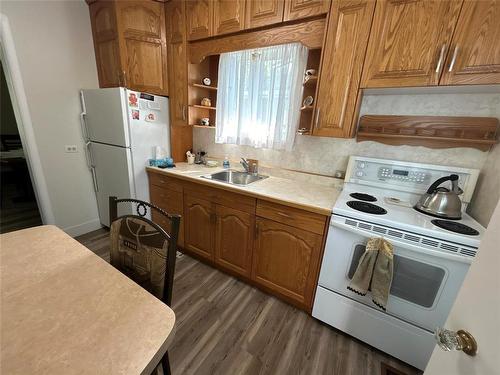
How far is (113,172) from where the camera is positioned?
2.27 meters

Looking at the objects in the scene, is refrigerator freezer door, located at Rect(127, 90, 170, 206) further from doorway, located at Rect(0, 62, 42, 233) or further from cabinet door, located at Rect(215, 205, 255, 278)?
doorway, located at Rect(0, 62, 42, 233)

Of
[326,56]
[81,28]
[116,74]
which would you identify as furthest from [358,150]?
[81,28]

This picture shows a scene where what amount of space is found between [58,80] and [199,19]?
5.08ft

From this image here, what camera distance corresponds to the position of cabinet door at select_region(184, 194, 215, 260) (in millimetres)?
1915

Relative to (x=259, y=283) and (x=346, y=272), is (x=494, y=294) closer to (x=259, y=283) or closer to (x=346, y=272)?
(x=346, y=272)

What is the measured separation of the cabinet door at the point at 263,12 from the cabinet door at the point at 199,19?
38cm

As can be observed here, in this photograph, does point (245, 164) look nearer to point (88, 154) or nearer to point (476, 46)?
point (476, 46)

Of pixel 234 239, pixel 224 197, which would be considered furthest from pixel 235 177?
pixel 234 239

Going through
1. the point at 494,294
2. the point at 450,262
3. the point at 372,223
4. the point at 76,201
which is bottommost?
the point at 76,201

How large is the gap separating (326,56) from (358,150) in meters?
0.75

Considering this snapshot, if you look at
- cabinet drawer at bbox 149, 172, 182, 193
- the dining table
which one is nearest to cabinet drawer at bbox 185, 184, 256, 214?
cabinet drawer at bbox 149, 172, 182, 193

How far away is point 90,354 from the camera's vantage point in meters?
0.51

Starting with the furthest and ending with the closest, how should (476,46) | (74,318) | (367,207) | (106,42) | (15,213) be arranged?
1. (15,213)
2. (106,42)
3. (367,207)
4. (476,46)
5. (74,318)

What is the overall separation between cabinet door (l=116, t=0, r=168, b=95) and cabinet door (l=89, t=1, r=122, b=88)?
8 cm
